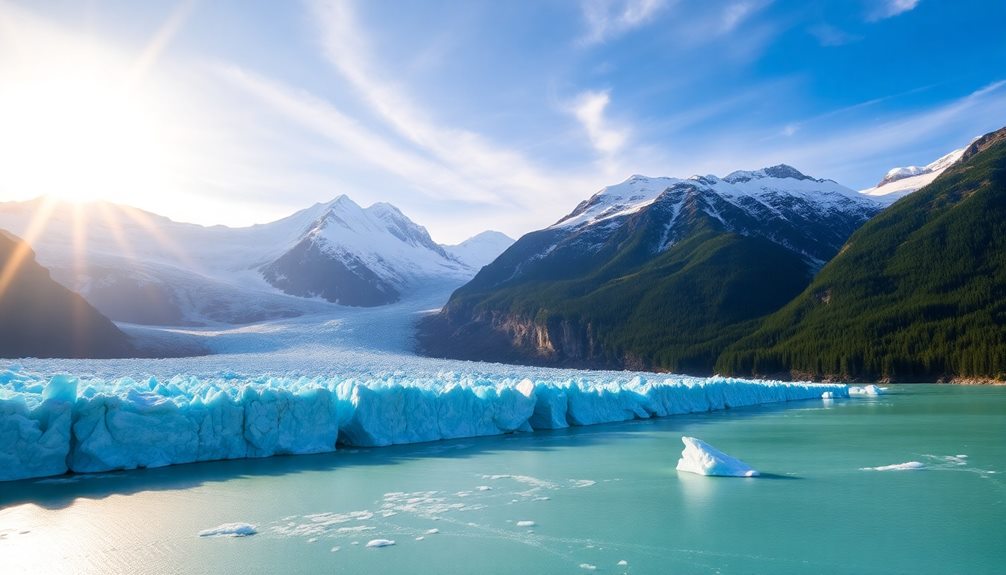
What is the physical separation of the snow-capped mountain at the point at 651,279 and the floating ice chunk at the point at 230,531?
57777 mm

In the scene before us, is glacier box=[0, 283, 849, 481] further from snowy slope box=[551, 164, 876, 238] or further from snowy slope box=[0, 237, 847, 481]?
snowy slope box=[551, 164, 876, 238]

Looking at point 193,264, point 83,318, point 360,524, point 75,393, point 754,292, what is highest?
point 193,264

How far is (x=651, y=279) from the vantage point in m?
79.9

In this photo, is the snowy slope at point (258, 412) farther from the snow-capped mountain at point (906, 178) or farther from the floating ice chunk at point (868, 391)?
the snow-capped mountain at point (906, 178)

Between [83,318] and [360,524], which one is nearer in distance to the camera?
[360,524]

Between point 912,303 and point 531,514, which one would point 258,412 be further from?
point 912,303

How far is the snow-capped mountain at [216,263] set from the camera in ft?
319

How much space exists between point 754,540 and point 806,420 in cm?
1869

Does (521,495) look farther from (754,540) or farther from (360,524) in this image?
(754,540)

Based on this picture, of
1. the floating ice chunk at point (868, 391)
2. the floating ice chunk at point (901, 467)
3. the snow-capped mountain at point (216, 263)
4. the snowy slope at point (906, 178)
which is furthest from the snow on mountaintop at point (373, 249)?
the floating ice chunk at point (901, 467)

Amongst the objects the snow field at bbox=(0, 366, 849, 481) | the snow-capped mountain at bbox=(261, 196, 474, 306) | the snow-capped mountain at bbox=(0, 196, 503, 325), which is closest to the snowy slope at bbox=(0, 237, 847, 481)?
the snow field at bbox=(0, 366, 849, 481)

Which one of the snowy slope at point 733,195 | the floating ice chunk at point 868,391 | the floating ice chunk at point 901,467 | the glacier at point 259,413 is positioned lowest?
the floating ice chunk at point 901,467

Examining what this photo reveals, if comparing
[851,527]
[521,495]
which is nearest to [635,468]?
[521,495]

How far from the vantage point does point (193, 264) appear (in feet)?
446
